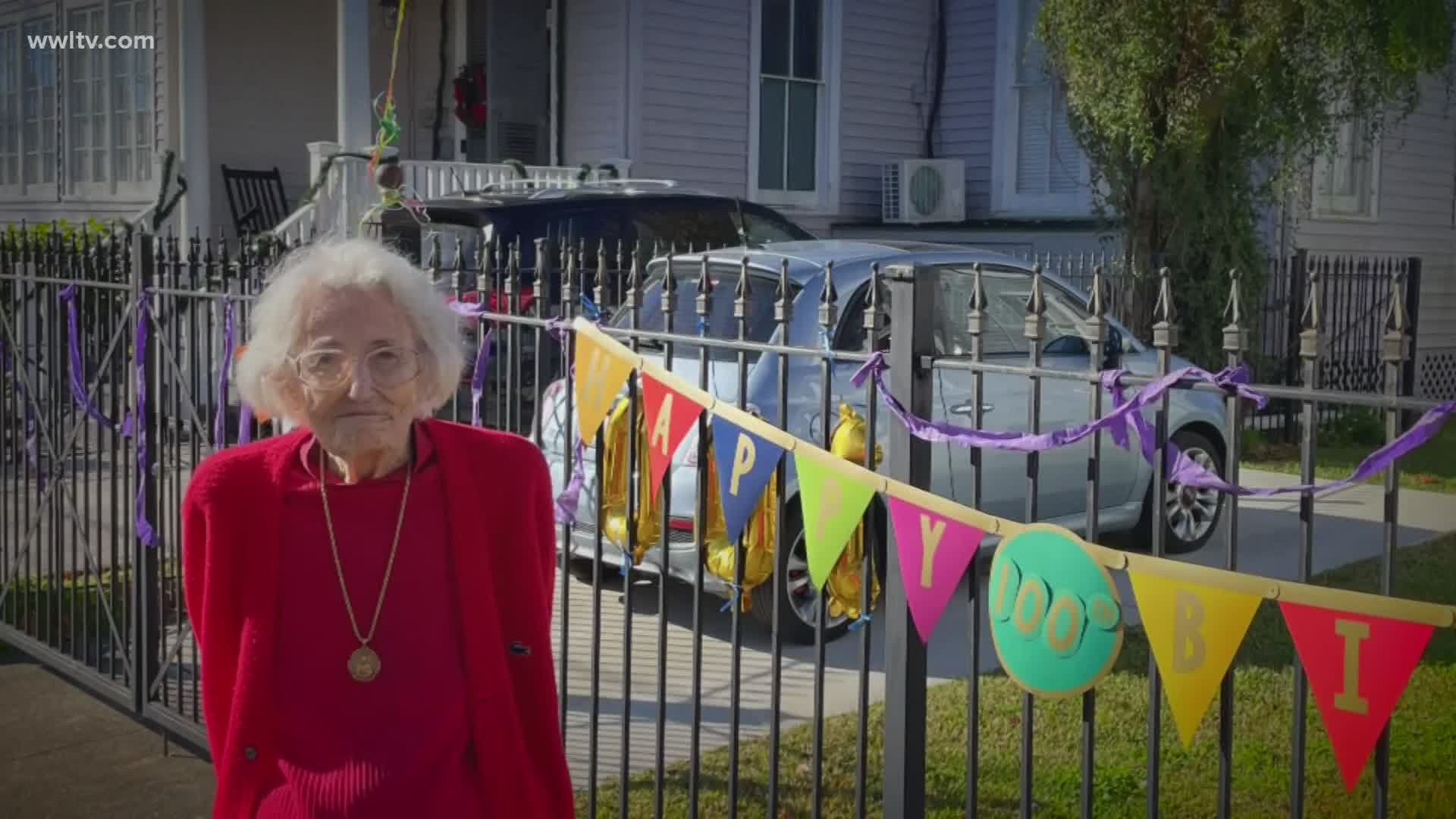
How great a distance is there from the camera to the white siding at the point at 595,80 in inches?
642

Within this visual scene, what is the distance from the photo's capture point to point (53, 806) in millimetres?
5273

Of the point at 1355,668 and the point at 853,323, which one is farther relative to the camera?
the point at 853,323

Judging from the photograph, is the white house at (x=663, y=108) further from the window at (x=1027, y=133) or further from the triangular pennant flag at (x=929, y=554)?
the triangular pennant flag at (x=929, y=554)

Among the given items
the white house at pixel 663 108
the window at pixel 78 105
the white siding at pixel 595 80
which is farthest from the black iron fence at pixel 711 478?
the window at pixel 78 105

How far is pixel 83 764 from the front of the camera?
569 cm

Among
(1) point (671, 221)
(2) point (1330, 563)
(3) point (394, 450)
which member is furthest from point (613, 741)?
(1) point (671, 221)

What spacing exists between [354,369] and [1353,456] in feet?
37.7

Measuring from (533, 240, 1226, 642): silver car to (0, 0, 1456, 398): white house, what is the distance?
27.0 ft

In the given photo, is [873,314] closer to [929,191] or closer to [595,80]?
[595,80]

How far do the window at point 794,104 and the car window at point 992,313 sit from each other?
9.83m

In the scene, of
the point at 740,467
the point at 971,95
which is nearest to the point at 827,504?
the point at 740,467

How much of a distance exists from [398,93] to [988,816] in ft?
48.5

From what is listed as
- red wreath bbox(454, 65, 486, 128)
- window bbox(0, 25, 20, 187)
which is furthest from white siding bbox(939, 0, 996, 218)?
window bbox(0, 25, 20, 187)

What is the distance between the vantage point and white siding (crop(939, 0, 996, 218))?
727 inches
